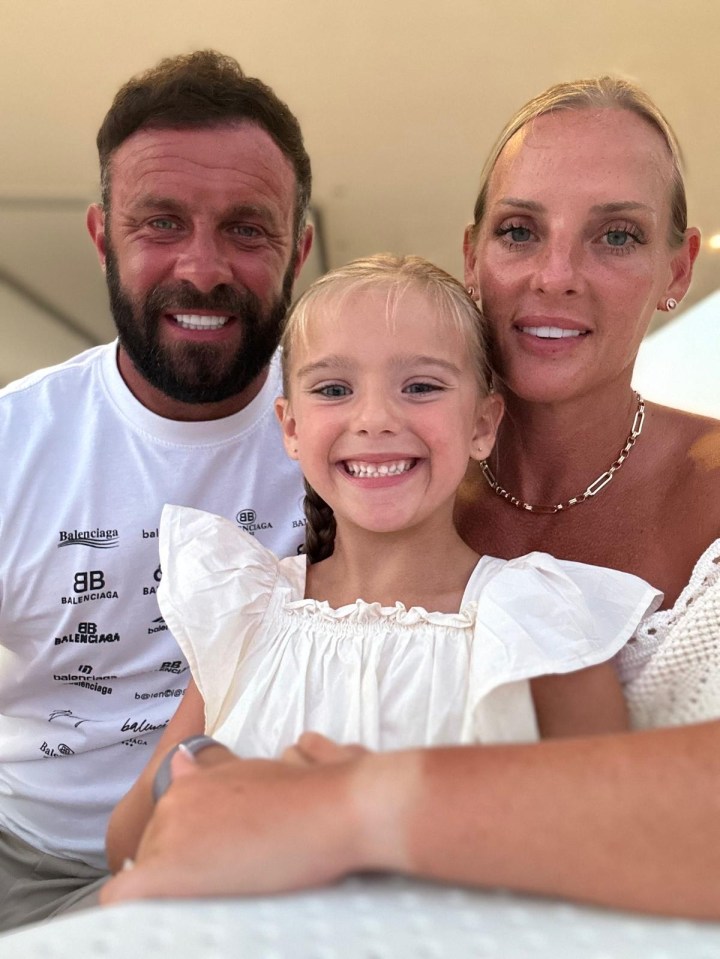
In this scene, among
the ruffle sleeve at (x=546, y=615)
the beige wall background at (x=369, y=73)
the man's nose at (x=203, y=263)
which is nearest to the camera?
the ruffle sleeve at (x=546, y=615)

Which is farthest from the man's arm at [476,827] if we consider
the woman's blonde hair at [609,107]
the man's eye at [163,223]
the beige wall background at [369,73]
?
the beige wall background at [369,73]

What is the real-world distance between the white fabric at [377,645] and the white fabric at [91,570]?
28cm

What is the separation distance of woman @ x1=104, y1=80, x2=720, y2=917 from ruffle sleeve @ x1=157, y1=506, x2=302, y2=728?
0.80 ft

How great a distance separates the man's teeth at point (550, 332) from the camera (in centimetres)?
121

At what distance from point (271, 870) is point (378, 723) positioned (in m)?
0.37

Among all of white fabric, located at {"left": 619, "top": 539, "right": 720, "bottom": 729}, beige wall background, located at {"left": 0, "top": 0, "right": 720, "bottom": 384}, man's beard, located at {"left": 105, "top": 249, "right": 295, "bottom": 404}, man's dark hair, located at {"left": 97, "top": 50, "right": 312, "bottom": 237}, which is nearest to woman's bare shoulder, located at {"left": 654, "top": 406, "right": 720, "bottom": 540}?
white fabric, located at {"left": 619, "top": 539, "right": 720, "bottom": 729}

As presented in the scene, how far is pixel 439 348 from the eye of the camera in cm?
112

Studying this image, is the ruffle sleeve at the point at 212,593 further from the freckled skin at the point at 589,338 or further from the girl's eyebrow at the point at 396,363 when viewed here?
the freckled skin at the point at 589,338

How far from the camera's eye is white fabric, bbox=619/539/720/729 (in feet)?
3.34

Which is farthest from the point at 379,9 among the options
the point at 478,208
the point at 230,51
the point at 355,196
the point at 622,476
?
the point at 622,476

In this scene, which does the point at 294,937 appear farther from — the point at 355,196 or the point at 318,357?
the point at 355,196

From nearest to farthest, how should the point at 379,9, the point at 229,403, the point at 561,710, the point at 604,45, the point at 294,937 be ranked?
1. the point at 294,937
2. the point at 561,710
3. the point at 229,403
4. the point at 379,9
5. the point at 604,45

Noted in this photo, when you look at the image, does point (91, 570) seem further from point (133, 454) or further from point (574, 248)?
point (574, 248)

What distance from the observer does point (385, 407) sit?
1.08 m
